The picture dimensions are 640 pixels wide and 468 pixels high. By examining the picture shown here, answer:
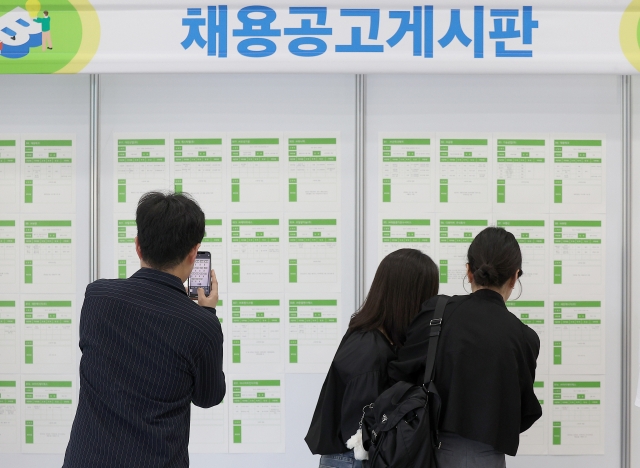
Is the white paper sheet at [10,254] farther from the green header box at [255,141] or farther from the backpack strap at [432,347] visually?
the backpack strap at [432,347]

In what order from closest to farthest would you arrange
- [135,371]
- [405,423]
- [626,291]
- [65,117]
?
1. [135,371]
2. [405,423]
3. [626,291]
4. [65,117]

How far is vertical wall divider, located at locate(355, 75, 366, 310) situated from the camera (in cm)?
304

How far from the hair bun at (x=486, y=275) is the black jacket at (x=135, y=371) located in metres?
0.95

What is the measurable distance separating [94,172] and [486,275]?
2.05 metres

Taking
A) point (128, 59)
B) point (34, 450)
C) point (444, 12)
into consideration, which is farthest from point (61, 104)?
point (444, 12)

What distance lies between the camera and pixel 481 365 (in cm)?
198

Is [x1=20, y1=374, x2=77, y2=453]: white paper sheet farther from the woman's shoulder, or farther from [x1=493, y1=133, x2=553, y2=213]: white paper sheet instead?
[x1=493, y1=133, x2=553, y2=213]: white paper sheet

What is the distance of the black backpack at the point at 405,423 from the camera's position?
1.92 metres

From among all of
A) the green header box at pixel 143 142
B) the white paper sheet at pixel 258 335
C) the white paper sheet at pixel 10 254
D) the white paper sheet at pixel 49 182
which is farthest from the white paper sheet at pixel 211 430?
the green header box at pixel 143 142

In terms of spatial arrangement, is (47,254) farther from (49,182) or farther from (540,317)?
(540,317)

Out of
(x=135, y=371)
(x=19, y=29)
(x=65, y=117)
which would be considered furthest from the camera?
(x=65, y=117)

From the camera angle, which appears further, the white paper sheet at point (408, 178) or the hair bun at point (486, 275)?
the white paper sheet at point (408, 178)

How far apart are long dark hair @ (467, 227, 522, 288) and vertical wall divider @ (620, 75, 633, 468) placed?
125 cm

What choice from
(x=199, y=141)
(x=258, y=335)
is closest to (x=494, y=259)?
(x=258, y=335)
